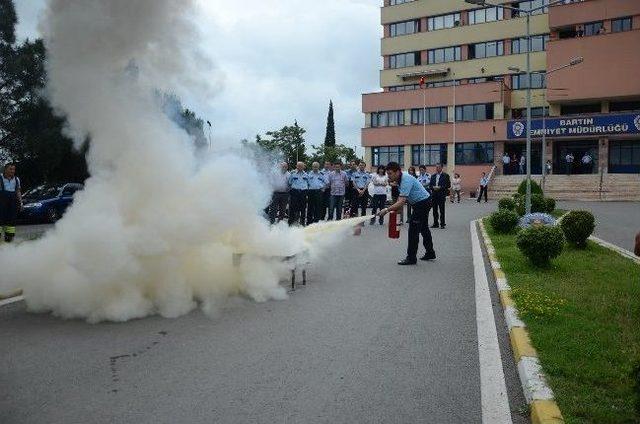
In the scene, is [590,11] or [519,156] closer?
[590,11]

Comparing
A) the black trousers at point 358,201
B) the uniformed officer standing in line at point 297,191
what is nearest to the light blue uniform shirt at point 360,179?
the black trousers at point 358,201

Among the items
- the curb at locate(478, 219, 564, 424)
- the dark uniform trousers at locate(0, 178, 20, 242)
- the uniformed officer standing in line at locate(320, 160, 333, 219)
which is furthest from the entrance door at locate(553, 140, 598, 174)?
the curb at locate(478, 219, 564, 424)

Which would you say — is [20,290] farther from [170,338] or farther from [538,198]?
[538,198]

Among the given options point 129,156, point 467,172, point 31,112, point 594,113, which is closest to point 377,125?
point 467,172

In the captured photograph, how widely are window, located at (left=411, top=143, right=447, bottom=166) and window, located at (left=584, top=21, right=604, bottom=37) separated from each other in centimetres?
1491

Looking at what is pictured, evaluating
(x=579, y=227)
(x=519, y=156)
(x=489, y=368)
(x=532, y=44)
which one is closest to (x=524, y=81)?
(x=532, y=44)

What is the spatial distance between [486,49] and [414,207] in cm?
4646

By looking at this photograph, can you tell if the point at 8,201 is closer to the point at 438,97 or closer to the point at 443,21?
the point at 438,97

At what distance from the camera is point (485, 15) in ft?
171

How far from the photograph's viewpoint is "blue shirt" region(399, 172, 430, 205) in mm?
10383

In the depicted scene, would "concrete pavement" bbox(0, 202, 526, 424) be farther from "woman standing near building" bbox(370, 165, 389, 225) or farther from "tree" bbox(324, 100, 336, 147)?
"tree" bbox(324, 100, 336, 147)

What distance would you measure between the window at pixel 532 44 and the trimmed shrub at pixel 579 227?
139 ft

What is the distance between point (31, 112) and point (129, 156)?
2184 centimetres

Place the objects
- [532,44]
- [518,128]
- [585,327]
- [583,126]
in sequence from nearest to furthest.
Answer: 1. [585,327]
2. [583,126]
3. [518,128]
4. [532,44]
